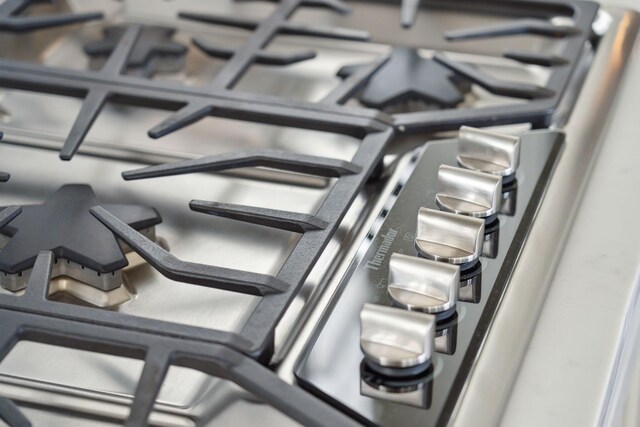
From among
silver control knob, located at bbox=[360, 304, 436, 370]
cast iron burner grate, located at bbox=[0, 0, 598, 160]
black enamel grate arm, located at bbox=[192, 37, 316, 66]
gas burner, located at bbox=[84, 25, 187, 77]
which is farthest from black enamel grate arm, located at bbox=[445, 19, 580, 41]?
silver control knob, located at bbox=[360, 304, 436, 370]

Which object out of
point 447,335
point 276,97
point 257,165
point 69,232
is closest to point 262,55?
point 276,97

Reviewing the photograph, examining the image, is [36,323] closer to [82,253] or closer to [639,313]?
[82,253]

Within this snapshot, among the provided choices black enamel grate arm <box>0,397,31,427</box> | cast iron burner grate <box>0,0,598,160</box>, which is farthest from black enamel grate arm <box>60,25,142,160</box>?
black enamel grate arm <box>0,397,31,427</box>

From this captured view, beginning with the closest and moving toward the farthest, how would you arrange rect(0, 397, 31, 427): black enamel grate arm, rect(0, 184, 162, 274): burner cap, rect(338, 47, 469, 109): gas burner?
rect(0, 397, 31, 427): black enamel grate arm → rect(0, 184, 162, 274): burner cap → rect(338, 47, 469, 109): gas burner

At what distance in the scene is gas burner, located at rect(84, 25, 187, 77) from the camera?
935 mm

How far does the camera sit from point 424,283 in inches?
23.0

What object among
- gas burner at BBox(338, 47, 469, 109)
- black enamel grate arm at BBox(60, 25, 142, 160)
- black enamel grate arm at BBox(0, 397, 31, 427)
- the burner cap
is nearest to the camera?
black enamel grate arm at BBox(0, 397, 31, 427)

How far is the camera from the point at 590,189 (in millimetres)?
733

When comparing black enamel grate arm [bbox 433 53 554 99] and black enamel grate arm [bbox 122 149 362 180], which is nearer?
black enamel grate arm [bbox 122 149 362 180]

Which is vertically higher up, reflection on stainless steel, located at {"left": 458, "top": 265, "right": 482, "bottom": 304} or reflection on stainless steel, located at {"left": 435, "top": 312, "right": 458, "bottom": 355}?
reflection on stainless steel, located at {"left": 458, "top": 265, "right": 482, "bottom": 304}

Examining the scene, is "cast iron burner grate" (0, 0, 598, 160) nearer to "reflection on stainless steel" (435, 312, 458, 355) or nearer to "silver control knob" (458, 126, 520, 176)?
"silver control knob" (458, 126, 520, 176)

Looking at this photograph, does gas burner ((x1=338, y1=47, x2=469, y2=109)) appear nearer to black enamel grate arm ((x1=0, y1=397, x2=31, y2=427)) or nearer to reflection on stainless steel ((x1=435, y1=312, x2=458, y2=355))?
reflection on stainless steel ((x1=435, y1=312, x2=458, y2=355))

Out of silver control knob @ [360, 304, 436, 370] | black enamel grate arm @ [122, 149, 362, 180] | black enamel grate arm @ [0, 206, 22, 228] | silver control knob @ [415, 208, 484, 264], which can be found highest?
black enamel grate arm @ [122, 149, 362, 180]

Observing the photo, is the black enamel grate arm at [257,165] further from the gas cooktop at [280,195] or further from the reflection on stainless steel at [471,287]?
the reflection on stainless steel at [471,287]
